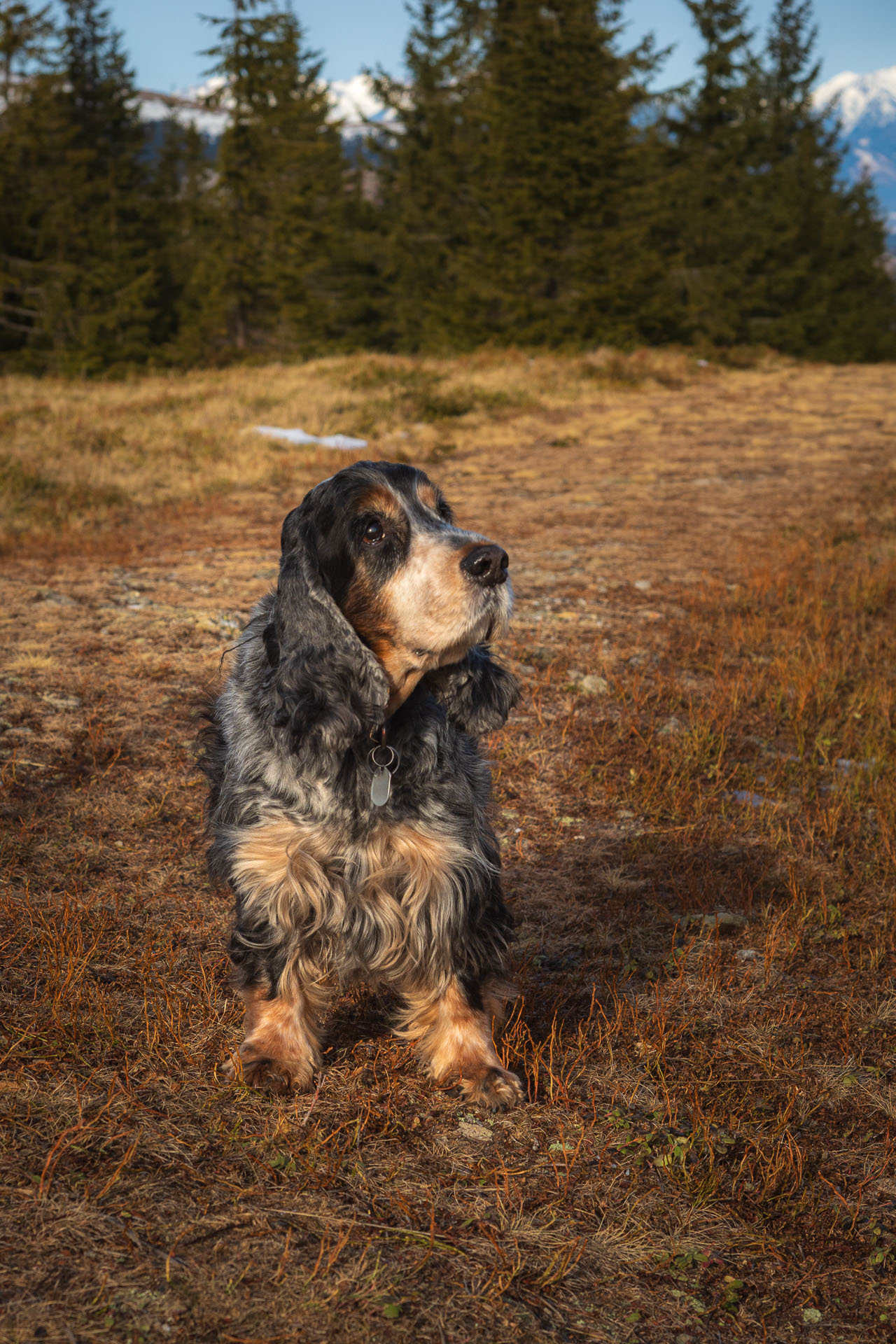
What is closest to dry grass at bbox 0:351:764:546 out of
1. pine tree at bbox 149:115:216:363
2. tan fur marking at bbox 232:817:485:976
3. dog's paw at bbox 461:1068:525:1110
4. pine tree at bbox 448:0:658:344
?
pine tree at bbox 448:0:658:344

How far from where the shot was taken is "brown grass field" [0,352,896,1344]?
7.27 ft

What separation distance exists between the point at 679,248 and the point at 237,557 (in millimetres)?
26748

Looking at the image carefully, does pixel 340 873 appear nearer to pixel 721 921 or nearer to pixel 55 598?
pixel 721 921

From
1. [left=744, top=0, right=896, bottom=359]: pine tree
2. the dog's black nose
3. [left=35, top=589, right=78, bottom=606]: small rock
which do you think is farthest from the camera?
[left=744, top=0, right=896, bottom=359]: pine tree

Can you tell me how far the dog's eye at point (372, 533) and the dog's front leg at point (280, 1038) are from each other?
140 centimetres

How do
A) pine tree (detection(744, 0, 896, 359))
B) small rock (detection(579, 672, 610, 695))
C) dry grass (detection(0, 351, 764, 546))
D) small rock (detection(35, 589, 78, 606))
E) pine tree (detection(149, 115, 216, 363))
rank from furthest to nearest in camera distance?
pine tree (detection(744, 0, 896, 359)) < pine tree (detection(149, 115, 216, 363)) < dry grass (detection(0, 351, 764, 546)) < small rock (detection(35, 589, 78, 606)) < small rock (detection(579, 672, 610, 695))

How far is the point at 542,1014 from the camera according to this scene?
3.47 m

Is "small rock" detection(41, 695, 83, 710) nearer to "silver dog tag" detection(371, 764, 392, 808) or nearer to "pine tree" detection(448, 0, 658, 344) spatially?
"silver dog tag" detection(371, 764, 392, 808)

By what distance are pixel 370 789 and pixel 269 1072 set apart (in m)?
0.91

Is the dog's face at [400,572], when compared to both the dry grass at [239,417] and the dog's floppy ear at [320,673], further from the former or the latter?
the dry grass at [239,417]

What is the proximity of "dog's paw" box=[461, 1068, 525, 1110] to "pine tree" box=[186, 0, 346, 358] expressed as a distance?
28592 millimetres

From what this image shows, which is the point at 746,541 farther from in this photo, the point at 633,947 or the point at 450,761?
the point at 450,761

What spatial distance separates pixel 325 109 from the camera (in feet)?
116

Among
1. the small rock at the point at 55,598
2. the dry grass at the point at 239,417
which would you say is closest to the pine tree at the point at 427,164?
the dry grass at the point at 239,417
